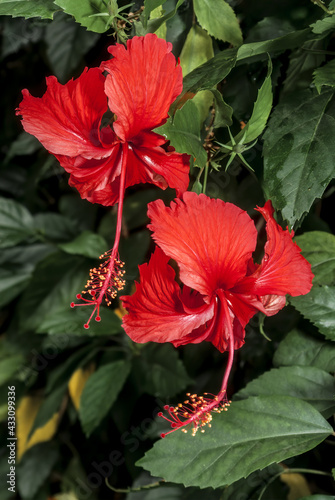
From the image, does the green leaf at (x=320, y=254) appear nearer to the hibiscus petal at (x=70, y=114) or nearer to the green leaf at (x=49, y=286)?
the hibiscus petal at (x=70, y=114)

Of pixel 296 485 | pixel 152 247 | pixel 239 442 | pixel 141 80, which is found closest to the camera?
pixel 141 80

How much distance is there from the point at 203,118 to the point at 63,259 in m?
0.54

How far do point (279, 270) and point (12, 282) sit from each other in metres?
0.79

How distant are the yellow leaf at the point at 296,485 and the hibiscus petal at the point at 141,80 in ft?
1.81

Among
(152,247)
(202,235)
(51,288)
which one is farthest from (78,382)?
(202,235)

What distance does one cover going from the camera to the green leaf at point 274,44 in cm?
49

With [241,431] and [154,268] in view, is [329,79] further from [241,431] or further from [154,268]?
[241,431]

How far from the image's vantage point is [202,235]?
0.43 metres

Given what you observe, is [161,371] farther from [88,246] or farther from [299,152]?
[299,152]

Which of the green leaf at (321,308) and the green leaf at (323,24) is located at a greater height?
the green leaf at (323,24)

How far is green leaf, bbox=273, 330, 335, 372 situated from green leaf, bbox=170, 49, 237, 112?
30cm

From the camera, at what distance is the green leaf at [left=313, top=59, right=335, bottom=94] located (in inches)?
18.4

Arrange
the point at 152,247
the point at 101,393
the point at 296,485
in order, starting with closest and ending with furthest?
the point at 296,485 → the point at 101,393 → the point at 152,247

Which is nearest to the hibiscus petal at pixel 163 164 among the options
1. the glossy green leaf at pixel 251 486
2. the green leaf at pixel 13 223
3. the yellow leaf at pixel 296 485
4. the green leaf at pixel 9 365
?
the glossy green leaf at pixel 251 486
